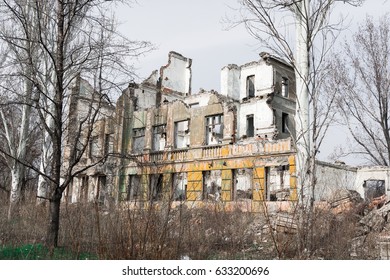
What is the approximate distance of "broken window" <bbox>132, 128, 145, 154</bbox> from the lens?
96.6ft

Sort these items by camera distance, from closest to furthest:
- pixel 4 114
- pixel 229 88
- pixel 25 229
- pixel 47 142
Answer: pixel 25 229, pixel 47 142, pixel 4 114, pixel 229 88

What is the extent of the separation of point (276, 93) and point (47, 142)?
1951 centimetres

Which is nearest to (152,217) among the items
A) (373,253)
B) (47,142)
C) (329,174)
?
(373,253)

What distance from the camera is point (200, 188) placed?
945 inches

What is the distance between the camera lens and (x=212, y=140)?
2945cm

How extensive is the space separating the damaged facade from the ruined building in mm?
59

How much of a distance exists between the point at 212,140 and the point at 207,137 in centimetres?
428

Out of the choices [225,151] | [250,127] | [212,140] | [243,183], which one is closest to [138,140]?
[212,140]

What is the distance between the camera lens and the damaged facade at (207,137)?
73.1 ft

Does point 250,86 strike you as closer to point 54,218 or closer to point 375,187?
point 375,187

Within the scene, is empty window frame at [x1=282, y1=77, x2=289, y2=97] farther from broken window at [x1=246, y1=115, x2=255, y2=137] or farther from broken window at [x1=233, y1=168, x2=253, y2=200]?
broken window at [x1=233, y1=168, x2=253, y2=200]

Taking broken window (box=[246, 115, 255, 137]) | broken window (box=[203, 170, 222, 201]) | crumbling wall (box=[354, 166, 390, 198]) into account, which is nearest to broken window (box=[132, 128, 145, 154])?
broken window (box=[203, 170, 222, 201])

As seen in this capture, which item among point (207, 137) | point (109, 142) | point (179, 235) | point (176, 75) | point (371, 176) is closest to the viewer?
point (179, 235)
